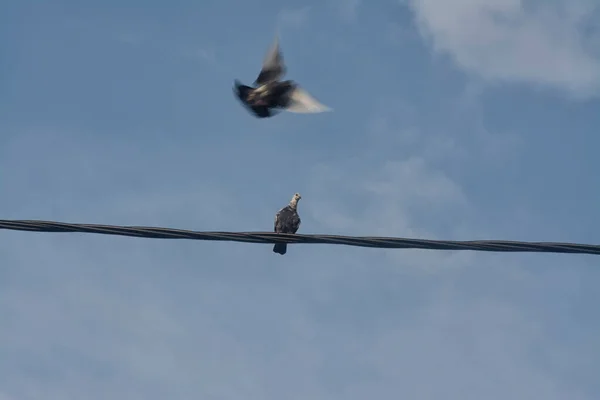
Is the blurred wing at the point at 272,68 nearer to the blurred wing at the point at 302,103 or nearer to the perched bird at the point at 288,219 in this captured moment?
the blurred wing at the point at 302,103

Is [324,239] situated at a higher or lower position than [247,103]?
lower

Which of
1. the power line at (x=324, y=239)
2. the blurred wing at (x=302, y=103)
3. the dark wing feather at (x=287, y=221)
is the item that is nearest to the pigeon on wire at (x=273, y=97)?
the blurred wing at (x=302, y=103)

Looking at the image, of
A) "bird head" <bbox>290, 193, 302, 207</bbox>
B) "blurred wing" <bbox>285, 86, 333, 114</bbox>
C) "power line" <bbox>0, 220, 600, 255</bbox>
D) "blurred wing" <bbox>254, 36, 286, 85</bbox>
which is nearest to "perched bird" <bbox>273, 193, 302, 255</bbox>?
"bird head" <bbox>290, 193, 302, 207</bbox>

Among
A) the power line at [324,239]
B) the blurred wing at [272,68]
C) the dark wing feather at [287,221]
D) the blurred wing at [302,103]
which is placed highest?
the blurred wing at [272,68]

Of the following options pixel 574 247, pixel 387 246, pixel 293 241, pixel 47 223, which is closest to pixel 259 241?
pixel 293 241

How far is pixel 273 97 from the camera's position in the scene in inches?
347

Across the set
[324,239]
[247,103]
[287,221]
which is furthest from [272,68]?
[287,221]

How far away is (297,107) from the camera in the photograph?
8578 mm

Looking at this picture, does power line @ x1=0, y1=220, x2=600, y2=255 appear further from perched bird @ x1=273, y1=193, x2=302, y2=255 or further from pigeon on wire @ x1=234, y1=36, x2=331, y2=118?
perched bird @ x1=273, y1=193, x2=302, y2=255

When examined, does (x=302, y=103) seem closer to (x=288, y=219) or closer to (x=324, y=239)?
(x=324, y=239)

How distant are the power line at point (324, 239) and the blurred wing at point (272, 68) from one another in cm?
175

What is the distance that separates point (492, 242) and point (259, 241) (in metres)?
1.64

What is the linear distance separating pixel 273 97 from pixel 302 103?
33cm

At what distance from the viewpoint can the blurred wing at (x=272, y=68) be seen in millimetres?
9188
